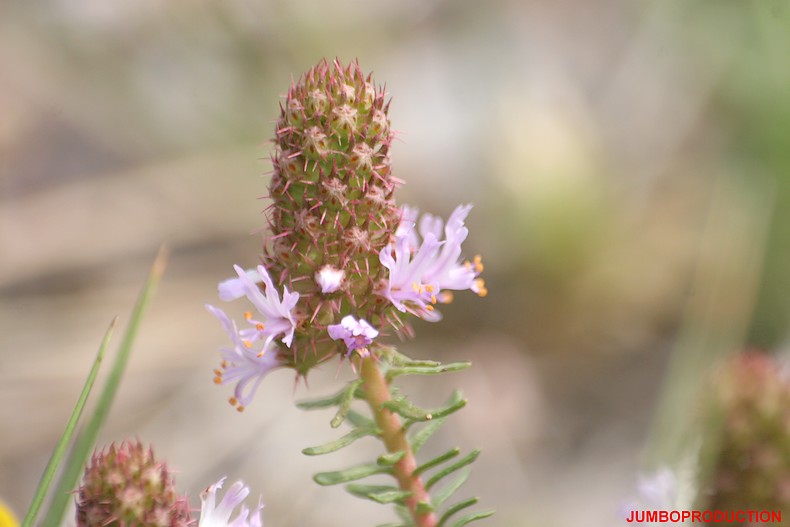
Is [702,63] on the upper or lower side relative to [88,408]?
upper

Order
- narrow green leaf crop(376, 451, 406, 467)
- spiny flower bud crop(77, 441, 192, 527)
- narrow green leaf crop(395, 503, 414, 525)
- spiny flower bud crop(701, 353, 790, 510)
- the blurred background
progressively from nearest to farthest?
spiny flower bud crop(77, 441, 192, 527)
narrow green leaf crop(376, 451, 406, 467)
narrow green leaf crop(395, 503, 414, 525)
spiny flower bud crop(701, 353, 790, 510)
the blurred background

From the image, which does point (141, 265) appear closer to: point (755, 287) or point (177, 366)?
point (177, 366)

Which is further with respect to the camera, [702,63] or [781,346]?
[702,63]

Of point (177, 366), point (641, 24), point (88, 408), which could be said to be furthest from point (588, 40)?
point (88, 408)

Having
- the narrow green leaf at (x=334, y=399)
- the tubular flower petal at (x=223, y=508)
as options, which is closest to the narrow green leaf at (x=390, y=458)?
the narrow green leaf at (x=334, y=399)

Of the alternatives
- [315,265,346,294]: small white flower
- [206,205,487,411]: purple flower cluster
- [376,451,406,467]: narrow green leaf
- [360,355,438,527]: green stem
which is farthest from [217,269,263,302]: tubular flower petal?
[376,451,406,467]: narrow green leaf

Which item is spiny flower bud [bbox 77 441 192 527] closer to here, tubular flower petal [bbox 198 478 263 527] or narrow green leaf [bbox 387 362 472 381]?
tubular flower petal [bbox 198 478 263 527]
